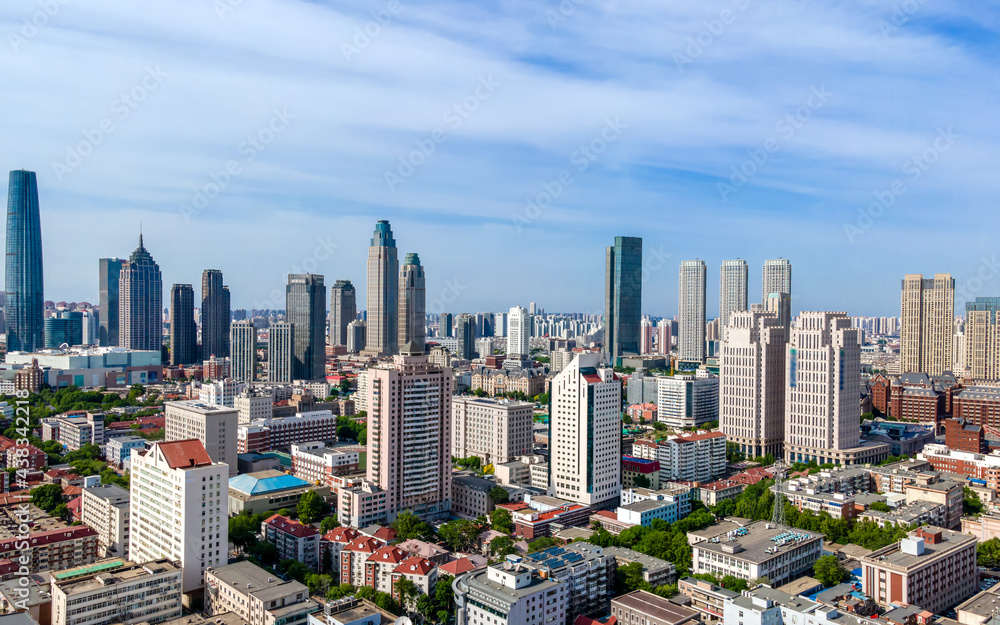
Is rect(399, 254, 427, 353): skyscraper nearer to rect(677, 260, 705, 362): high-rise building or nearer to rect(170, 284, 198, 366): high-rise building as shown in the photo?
rect(170, 284, 198, 366): high-rise building

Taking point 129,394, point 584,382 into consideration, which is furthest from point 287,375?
point 584,382

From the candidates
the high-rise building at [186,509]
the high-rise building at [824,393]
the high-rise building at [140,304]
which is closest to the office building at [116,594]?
the high-rise building at [186,509]

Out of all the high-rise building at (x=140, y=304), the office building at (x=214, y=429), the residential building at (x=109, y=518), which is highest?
the high-rise building at (x=140, y=304)

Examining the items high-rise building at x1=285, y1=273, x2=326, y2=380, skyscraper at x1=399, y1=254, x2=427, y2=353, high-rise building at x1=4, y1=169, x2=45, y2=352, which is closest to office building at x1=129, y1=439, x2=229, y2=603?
high-rise building at x1=285, y1=273, x2=326, y2=380

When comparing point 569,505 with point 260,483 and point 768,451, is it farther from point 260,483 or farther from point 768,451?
point 768,451

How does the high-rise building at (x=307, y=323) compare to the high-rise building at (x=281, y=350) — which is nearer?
the high-rise building at (x=281, y=350)

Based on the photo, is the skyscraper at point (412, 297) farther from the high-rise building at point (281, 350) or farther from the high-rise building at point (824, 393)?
the high-rise building at point (824, 393)
